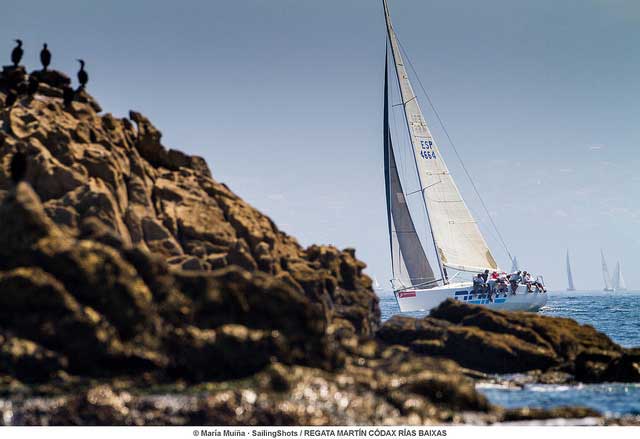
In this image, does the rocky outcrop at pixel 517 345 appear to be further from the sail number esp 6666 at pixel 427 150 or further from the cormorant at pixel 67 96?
the sail number esp 6666 at pixel 427 150

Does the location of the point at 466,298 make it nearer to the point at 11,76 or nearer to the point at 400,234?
the point at 400,234

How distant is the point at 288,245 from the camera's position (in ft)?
104

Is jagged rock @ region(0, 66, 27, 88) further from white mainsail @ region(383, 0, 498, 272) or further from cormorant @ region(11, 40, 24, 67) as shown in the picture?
white mainsail @ region(383, 0, 498, 272)

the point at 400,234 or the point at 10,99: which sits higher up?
the point at 10,99

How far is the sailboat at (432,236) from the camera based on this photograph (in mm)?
60219

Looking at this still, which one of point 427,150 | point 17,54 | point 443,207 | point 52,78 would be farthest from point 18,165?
point 443,207

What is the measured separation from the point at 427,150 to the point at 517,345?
3451 cm

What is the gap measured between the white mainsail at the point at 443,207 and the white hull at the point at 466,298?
8.23 feet

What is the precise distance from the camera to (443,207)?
61.9m

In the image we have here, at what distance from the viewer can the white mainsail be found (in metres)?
60.3

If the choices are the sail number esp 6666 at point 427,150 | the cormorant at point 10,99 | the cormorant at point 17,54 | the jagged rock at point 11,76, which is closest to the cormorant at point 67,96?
the jagged rock at point 11,76

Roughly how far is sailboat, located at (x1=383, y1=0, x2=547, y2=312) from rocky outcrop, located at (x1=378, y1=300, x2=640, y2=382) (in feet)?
98.7

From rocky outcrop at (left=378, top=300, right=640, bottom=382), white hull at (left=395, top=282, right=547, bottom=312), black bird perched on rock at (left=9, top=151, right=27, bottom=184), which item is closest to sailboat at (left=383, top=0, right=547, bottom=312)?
white hull at (left=395, top=282, right=547, bottom=312)

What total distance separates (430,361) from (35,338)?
10692mm
